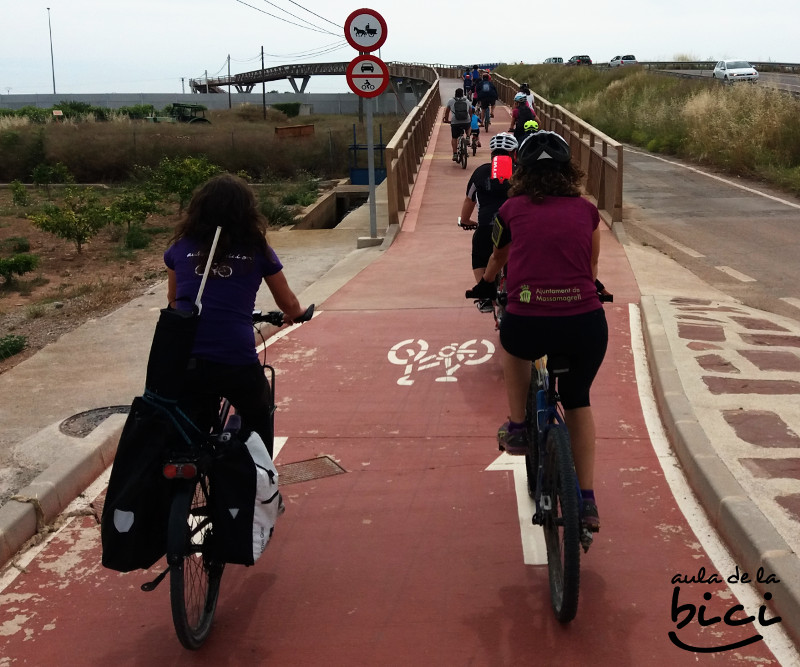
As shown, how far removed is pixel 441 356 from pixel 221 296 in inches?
174

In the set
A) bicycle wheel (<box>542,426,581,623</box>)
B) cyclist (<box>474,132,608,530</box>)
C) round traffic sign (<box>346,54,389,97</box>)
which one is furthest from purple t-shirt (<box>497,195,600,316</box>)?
round traffic sign (<box>346,54,389,97</box>)

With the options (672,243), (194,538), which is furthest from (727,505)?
(672,243)

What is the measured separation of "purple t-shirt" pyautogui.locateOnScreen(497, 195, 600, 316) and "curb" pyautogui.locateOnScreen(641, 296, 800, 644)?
4.26 feet

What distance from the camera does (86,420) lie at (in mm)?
6688

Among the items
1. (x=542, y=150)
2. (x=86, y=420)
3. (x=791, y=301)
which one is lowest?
(x=791, y=301)

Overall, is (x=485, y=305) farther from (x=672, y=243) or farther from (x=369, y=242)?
(x=672, y=243)

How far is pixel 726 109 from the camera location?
2700 cm

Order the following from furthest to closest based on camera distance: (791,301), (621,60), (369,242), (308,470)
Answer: (621,60) → (369,242) → (791,301) → (308,470)

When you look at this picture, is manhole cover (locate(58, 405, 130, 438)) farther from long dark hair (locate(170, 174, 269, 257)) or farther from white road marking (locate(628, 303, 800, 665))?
white road marking (locate(628, 303, 800, 665))

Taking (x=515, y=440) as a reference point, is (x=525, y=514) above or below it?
below

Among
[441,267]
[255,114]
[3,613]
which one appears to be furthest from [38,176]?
[255,114]

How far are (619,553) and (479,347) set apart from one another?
401 centimetres

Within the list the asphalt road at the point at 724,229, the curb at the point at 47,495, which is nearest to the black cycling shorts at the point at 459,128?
the asphalt road at the point at 724,229

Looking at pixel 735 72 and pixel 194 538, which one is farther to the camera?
pixel 735 72
